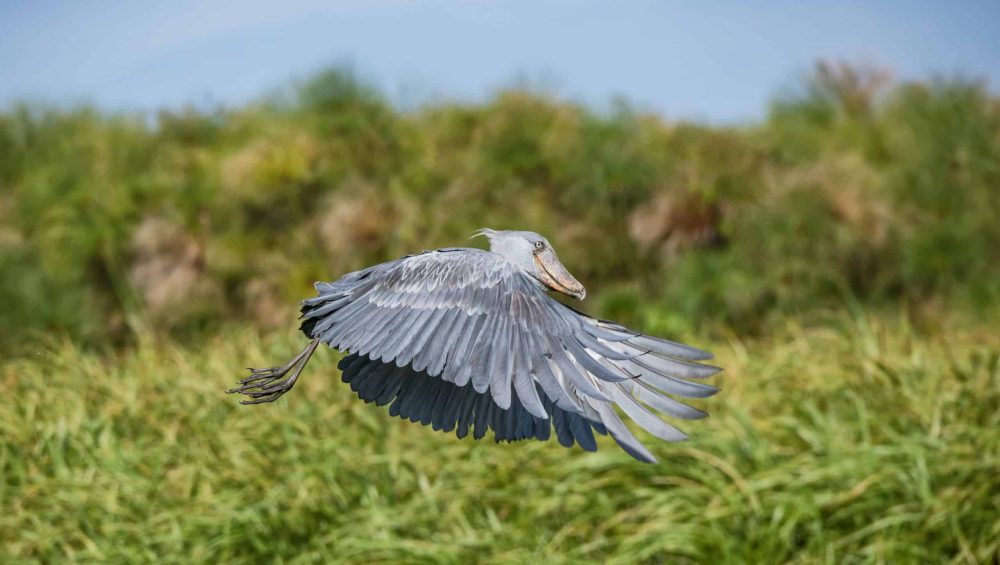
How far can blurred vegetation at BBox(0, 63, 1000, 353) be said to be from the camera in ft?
27.7

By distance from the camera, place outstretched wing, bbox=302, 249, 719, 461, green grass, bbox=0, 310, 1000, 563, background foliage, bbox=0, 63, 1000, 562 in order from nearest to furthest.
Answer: outstretched wing, bbox=302, 249, 719, 461, green grass, bbox=0, 310, 1000, 563, background foliage, bbox=0, 63, 1000, 562

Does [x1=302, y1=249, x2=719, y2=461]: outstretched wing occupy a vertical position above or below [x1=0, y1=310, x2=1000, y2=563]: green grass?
above

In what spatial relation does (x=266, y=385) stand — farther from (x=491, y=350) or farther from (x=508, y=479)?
(x=508, y=479)

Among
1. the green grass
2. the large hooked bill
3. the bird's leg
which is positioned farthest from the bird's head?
the green grass

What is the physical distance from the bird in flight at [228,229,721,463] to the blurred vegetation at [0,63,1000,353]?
6437mm

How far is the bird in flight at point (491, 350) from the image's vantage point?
1.30 metres

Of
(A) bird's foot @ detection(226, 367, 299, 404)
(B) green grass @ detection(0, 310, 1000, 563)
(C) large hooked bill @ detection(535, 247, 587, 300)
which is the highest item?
(C) large hooked bill @ detection(535, 247, 587, 300)

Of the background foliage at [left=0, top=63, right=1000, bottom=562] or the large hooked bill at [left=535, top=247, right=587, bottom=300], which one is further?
the background foliage at [left=0, top=63, right=1000, bottom=562]

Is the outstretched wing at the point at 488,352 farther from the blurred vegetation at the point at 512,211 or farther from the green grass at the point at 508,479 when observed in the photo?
the blurred vegetation at the point at 512,211

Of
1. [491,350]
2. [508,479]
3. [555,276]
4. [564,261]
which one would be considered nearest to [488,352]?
[491,350]

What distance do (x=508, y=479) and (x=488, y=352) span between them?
11.5 ft

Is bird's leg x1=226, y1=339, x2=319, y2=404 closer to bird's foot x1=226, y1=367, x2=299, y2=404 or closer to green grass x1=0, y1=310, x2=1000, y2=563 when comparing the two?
bird's foot x1=226, y1=367, x2=299, y2=404

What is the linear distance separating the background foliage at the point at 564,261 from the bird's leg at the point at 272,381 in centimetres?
284

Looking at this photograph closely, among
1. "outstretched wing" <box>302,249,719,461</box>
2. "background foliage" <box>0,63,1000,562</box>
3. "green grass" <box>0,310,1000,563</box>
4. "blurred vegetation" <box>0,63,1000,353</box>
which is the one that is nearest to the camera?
"outstretched wing" <box>302,249,719,461</box>
